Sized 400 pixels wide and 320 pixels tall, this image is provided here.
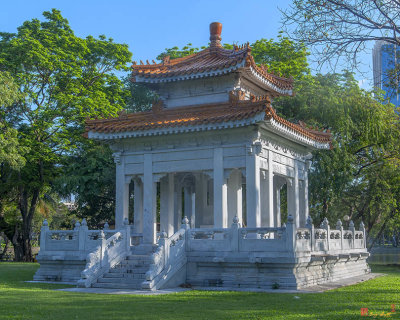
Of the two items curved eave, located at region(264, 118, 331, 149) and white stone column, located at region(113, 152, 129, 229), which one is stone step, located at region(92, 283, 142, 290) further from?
curved eave, located at region(264, 118, 331, 149)

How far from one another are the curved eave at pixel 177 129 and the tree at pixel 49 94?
14.0 m

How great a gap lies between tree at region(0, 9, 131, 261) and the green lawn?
62.2 ft

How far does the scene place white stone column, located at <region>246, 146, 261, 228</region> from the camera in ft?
63.0

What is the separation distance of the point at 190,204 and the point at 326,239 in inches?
269

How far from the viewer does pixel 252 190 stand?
63.1ft

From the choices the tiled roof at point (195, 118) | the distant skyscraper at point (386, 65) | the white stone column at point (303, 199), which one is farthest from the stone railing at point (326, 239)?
the distant skyscraper at point (386, 65)

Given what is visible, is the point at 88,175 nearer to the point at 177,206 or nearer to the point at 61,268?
the point at 177,206

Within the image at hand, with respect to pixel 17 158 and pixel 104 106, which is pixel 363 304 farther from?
pixel 104 106

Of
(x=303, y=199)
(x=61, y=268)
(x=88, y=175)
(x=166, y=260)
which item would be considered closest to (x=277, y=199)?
(x=303, y=199)

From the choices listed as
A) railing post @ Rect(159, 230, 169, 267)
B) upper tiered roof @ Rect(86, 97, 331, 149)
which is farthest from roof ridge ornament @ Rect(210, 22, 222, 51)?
railing post @ Rect(159, 230, 169, 267)

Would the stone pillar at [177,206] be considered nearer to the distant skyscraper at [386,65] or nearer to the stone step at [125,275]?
the stone step at [125,275]

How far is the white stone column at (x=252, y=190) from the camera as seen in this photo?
19.2m

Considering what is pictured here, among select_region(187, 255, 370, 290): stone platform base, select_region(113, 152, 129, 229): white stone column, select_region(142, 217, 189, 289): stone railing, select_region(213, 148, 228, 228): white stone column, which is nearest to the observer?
select_region(142, 217, 189, 289): stone railing

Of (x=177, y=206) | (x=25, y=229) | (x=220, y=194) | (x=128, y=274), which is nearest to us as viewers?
(x=128, y=274)
